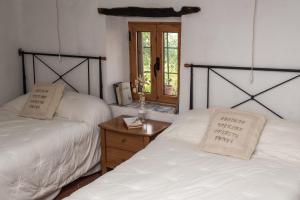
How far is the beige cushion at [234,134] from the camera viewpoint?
9.78ft

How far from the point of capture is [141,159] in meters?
2.97

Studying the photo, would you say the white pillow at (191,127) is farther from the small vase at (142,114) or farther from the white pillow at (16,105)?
the white pillow at (16,105)

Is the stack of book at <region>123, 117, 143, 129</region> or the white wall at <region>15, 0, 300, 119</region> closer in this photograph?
the white wall at <region>15, 0, 300, 119</region>

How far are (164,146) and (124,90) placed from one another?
1.20m

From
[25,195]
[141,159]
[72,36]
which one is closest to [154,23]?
[72,36]

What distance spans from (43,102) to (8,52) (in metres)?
0.98

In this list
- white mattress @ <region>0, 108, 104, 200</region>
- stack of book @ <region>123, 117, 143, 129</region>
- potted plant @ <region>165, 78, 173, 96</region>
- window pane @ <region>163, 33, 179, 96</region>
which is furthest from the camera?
potted plant @ <region>165, 78, 173, 96</region>

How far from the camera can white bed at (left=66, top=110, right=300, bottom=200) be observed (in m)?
2.42

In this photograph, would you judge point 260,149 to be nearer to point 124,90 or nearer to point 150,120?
point 150,120

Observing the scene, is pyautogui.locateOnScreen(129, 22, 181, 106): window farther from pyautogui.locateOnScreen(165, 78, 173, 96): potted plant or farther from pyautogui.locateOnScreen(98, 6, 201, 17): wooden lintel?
pyautogui.locateOnScreen(98, 6, 201, 17): wooden lintel

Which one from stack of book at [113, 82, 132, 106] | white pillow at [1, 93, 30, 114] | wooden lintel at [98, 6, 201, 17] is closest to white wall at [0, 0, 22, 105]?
white pillow at [1, 93, 30, 114]

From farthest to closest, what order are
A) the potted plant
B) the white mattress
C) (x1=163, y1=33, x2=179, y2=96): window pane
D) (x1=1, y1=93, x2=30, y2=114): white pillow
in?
1. (x1=1, y1=93, x2=30, y2=114): white pillow
2. the potted plant
3. (x1=163, y1=33, x2=179, y2=96): window pane
4. the white mattress

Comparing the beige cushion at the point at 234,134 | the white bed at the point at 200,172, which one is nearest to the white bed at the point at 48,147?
the white bed at the point at 200,172

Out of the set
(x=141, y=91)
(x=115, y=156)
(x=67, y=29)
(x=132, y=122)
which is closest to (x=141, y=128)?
(x=132, y=122)
